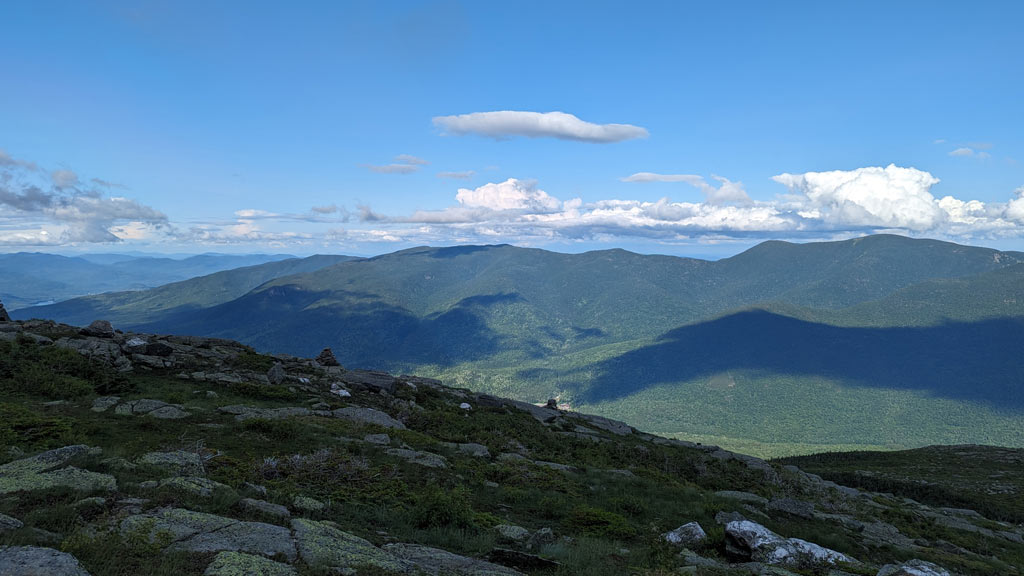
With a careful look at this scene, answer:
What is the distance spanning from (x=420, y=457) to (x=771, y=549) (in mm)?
14088

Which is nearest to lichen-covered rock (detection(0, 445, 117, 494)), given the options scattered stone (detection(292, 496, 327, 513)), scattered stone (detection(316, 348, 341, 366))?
scattered stone (detection(292, 496, 327, 513))

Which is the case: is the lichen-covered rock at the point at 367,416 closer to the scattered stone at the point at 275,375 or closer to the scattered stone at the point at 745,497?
the scattered stone at the point at 275,375

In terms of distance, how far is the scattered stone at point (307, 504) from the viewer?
13.2 meters

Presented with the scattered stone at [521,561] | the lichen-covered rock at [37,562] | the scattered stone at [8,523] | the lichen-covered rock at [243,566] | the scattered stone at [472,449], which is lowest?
the scattered stone at [472,449]

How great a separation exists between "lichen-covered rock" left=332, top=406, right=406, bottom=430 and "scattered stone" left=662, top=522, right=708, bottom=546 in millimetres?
16249

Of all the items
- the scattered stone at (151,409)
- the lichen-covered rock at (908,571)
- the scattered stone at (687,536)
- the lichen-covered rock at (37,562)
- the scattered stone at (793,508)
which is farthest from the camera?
the scattered stone at (793,508)

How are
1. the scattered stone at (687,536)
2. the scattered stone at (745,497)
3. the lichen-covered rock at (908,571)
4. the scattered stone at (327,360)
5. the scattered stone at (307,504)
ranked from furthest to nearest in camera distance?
the scattered stone at (327,360), the scattered stone at (745,497), the scattered stone at (687,536), the scattered stone at (307,504), the lichen-covered rock at (908,571)

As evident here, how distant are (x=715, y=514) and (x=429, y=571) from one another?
49.4 feet

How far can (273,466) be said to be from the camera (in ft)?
53.2

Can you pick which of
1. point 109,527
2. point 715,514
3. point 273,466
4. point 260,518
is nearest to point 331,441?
point 273,466

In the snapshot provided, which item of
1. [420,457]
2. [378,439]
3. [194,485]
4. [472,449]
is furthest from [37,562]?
[472,449]

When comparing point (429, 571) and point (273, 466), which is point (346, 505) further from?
point (429, 571)

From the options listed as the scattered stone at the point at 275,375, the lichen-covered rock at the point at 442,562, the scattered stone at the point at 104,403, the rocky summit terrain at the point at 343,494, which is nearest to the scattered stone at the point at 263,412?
the rocky summit terrain at the point at 343,494

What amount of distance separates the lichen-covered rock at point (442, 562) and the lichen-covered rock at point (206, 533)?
245 centimetres
